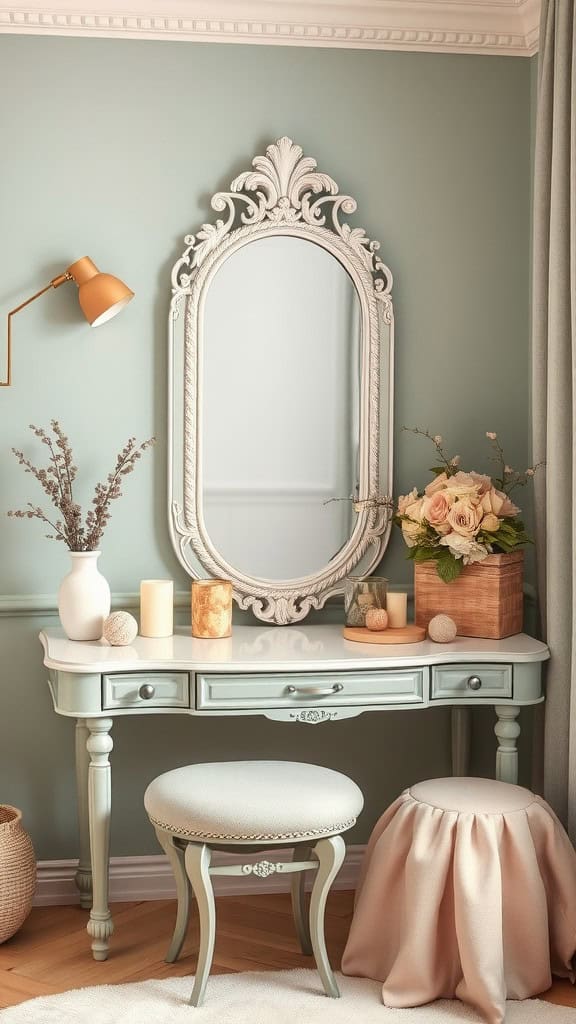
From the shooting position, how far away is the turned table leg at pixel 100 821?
250cm

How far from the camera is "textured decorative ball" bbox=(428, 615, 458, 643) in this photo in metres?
2.70

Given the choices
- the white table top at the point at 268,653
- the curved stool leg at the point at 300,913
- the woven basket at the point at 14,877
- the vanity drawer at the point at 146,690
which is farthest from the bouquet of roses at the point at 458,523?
the woven basket at the point at 14,877

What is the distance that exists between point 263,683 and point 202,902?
51 cm

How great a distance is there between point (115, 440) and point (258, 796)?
3.70 feet

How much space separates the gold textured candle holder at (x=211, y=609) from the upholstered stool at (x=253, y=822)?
418mm

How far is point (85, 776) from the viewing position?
2836mm

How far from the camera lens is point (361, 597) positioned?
2805 mm

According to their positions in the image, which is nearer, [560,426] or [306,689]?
[306,689]

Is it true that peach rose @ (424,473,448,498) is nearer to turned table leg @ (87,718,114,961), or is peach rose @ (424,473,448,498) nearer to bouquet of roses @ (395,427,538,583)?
bouquet of roses @ (395,427,538,583)

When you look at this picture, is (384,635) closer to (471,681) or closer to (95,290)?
(471,681)

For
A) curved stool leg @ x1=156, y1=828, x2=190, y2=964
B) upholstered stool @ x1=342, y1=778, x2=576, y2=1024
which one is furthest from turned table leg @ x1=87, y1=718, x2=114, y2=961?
upholstered stool @ x1=342, y1=778, x2=576, y2=1024

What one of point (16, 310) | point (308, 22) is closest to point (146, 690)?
point (16, 310)

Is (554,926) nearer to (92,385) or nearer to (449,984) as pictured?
(449,984)

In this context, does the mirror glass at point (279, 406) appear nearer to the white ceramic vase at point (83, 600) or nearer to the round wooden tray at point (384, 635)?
the round wooden tray at point (384, 635)
